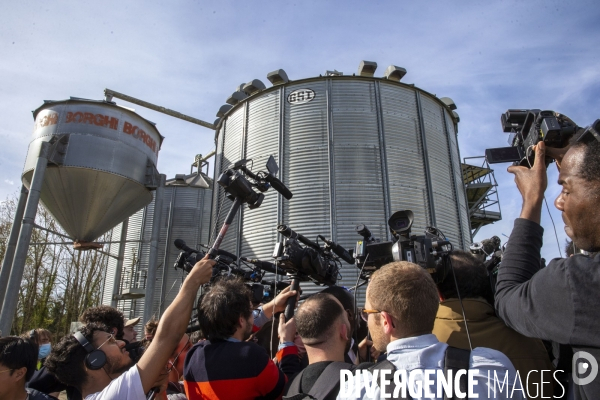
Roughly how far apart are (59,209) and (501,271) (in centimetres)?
1417

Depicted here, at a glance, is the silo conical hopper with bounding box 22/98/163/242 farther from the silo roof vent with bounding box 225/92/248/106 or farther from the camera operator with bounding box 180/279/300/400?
the camera operator with bounding box 180/279/300/400

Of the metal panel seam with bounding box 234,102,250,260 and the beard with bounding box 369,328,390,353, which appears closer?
the beard with bounding box 369,328,390,353

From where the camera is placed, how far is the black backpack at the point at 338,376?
157 centimetres

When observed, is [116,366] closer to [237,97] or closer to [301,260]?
[301,260]

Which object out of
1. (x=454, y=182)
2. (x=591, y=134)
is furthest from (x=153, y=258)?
(x=591, y=134)

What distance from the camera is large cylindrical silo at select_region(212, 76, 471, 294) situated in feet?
38.4

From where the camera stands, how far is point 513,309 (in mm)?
1702

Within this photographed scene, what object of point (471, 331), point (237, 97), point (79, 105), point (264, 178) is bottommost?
point (471, 331)

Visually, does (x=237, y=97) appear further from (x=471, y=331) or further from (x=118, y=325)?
(x=471, y=331)

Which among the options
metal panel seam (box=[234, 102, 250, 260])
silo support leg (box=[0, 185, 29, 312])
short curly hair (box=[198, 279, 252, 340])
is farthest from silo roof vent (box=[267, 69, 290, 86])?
short curly hair (box=[198, 279, 252, 340])

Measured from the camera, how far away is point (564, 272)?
151 centimetres

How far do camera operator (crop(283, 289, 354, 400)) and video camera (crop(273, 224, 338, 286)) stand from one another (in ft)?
5.53

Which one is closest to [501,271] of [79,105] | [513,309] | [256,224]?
[513,309]

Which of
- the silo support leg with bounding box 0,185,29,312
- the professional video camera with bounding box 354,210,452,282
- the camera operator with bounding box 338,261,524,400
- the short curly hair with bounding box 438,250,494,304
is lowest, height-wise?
the camera operator with bounding box 338,261,524,400
